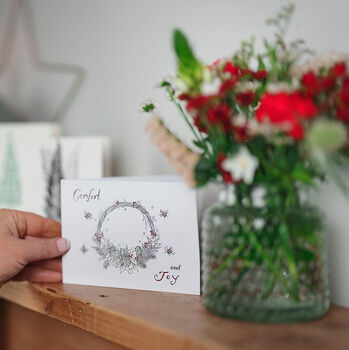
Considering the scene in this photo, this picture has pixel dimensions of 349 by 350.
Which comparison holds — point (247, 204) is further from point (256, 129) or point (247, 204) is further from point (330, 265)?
point (330, 265)

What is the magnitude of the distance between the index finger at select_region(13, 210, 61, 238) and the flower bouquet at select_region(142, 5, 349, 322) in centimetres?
41

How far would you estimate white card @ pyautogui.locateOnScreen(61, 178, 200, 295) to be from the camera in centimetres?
84

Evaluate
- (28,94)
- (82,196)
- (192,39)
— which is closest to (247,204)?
(82,196)

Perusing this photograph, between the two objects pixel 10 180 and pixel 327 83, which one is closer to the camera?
pixel 327 83

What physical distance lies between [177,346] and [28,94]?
122 centimetres

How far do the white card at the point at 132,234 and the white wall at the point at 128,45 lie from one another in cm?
24

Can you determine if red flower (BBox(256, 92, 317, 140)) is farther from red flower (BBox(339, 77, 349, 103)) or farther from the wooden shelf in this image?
the wooden shelf

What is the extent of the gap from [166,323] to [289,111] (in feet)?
1.05

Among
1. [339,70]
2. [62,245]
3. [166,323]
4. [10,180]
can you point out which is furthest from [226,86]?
[10,180]

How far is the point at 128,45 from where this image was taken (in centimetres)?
123

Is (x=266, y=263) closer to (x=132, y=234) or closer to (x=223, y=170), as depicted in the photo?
(x=223, y=170)

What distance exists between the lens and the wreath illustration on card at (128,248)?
0.86m

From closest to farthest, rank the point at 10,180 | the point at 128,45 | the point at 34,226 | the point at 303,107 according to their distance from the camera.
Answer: the point at 303,107, the point at 34,226, the point at 128,45, the point at 10,180

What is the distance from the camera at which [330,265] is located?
81cm
